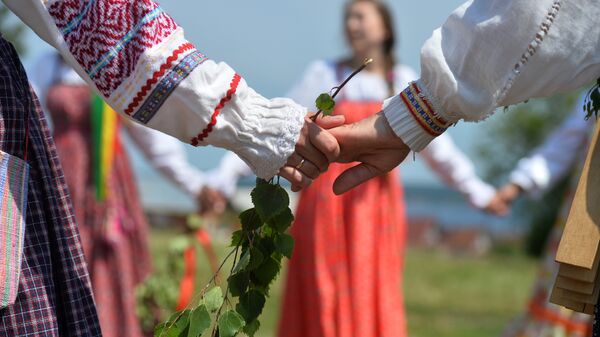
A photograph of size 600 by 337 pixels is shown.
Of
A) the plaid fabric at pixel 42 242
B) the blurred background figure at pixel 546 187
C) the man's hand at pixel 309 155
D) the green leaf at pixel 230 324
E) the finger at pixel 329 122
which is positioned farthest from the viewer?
the blurred background figure at pixel 546 187

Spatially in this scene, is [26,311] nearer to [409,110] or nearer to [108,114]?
[409,110]

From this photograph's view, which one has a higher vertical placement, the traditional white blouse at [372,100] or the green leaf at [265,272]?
the traditional white blouse at [372,100]

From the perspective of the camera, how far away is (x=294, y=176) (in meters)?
2.31

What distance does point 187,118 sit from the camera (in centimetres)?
207

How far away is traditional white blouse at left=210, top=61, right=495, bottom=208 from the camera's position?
15.5 ft

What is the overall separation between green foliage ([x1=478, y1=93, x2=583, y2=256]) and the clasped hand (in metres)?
15.6

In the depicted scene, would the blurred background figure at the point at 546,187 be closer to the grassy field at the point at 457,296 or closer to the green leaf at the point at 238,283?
the grassy field at the point at 457,296

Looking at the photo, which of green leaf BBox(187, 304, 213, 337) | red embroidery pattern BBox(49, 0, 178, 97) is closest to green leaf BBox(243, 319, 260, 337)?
green leaf BBox(187, 304, 213, 337)

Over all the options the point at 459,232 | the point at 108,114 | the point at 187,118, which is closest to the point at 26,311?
the point at 187,118

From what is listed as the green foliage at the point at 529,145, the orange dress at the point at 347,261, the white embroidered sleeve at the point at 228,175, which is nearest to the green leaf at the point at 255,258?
the orange dress at the point at 347,261

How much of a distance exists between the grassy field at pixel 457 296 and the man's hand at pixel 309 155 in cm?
444

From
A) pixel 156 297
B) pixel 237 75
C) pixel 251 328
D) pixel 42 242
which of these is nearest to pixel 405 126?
pixel 237 75

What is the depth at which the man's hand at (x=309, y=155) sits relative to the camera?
2299mm

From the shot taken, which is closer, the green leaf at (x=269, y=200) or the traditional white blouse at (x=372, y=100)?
the green leaf at (x=269, y=200)
